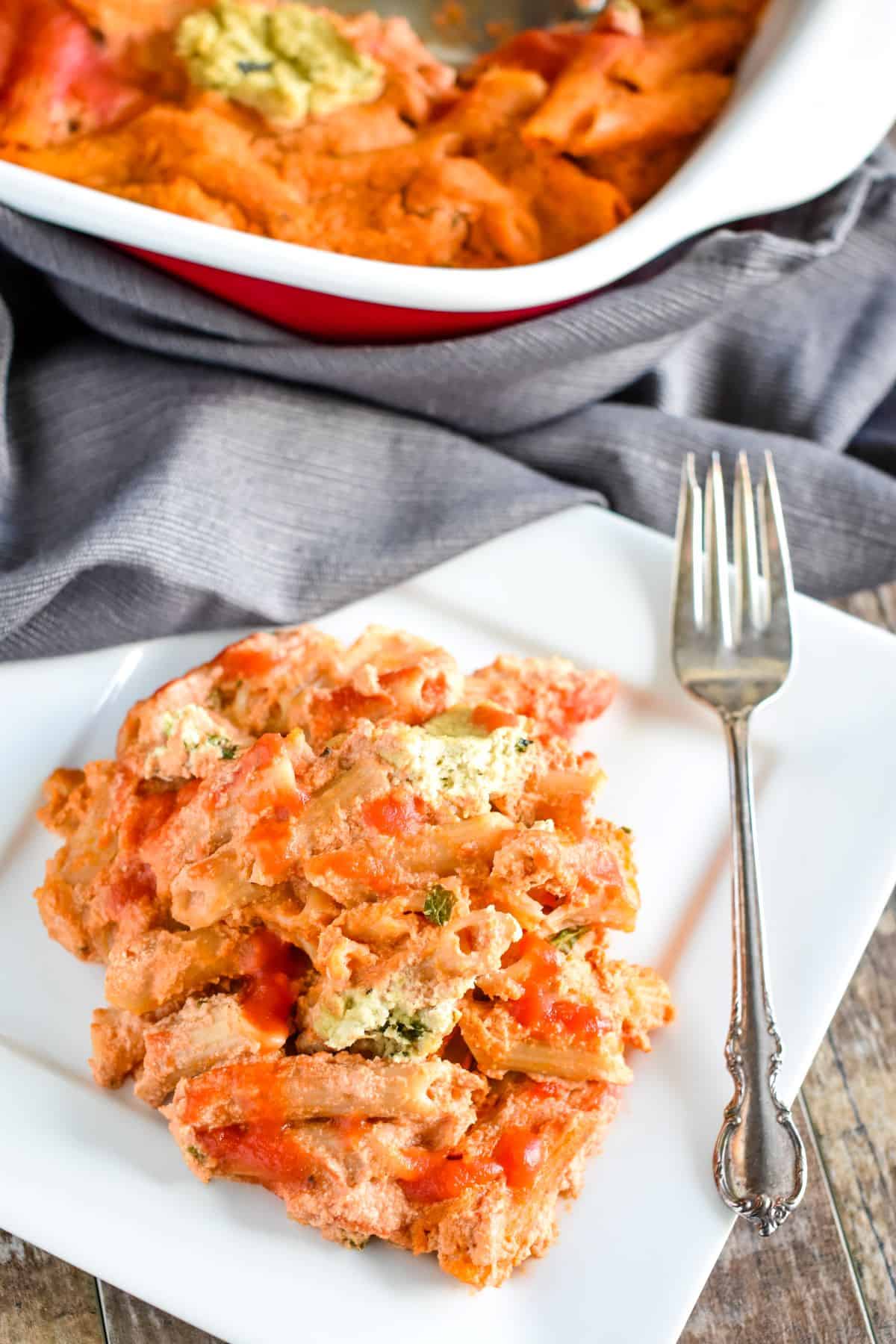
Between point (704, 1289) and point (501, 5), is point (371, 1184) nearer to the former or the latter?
point (704, 1289)

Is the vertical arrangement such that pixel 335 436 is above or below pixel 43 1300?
above

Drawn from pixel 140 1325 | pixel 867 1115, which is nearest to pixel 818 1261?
pixel 867 1115

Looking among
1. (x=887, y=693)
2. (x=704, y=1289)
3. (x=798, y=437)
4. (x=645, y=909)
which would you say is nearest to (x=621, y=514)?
(x=798, y=437)

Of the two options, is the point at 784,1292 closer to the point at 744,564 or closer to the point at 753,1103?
the point at 753,1103

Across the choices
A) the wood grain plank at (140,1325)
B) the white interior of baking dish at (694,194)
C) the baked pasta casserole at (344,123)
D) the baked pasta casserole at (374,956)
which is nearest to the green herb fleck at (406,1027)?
the baked pasta casserole at (374,956)

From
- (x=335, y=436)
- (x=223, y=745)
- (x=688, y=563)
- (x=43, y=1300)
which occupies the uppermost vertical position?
(x=688, y=563)

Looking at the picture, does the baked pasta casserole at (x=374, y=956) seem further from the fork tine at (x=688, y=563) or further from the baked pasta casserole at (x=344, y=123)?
the baked pasta casserole at (x=344, y=123)

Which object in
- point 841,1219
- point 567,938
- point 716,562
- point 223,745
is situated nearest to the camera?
point 567,938
